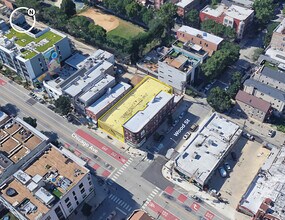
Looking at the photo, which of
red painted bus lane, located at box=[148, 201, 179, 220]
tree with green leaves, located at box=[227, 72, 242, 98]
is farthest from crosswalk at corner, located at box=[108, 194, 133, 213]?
tree with green leaves, located at box=[227, 72, 242, 98]

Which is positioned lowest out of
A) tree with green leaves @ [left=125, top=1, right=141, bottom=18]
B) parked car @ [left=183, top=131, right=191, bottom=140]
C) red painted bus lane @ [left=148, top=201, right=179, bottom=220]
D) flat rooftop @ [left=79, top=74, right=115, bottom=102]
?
red painted bus lane @ [left=148, top=201, right=179, bottom=220]

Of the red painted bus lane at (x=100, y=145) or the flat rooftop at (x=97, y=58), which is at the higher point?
the flat rooftop at (x=97, y=58)

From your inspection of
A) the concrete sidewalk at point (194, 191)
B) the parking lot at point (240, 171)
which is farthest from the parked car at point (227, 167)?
the concrete sidewalk at point (194, 191)

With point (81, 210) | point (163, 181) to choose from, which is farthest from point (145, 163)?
point (81, 210)

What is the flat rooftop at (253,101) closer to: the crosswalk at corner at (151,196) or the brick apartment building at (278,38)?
the brick apartment building at (278,38)

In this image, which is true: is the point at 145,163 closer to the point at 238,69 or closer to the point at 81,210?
the point at 81,210

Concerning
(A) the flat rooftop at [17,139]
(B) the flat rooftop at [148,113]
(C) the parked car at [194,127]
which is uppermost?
(A) the flat rooftop at [17,139]

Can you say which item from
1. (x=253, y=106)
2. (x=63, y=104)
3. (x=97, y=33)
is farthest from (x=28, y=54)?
(x=253, y=106)

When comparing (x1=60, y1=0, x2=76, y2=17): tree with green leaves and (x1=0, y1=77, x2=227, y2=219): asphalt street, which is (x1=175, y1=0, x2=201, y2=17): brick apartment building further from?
(x1=0, y1=77, x2=227, y2=219): asphalt street
